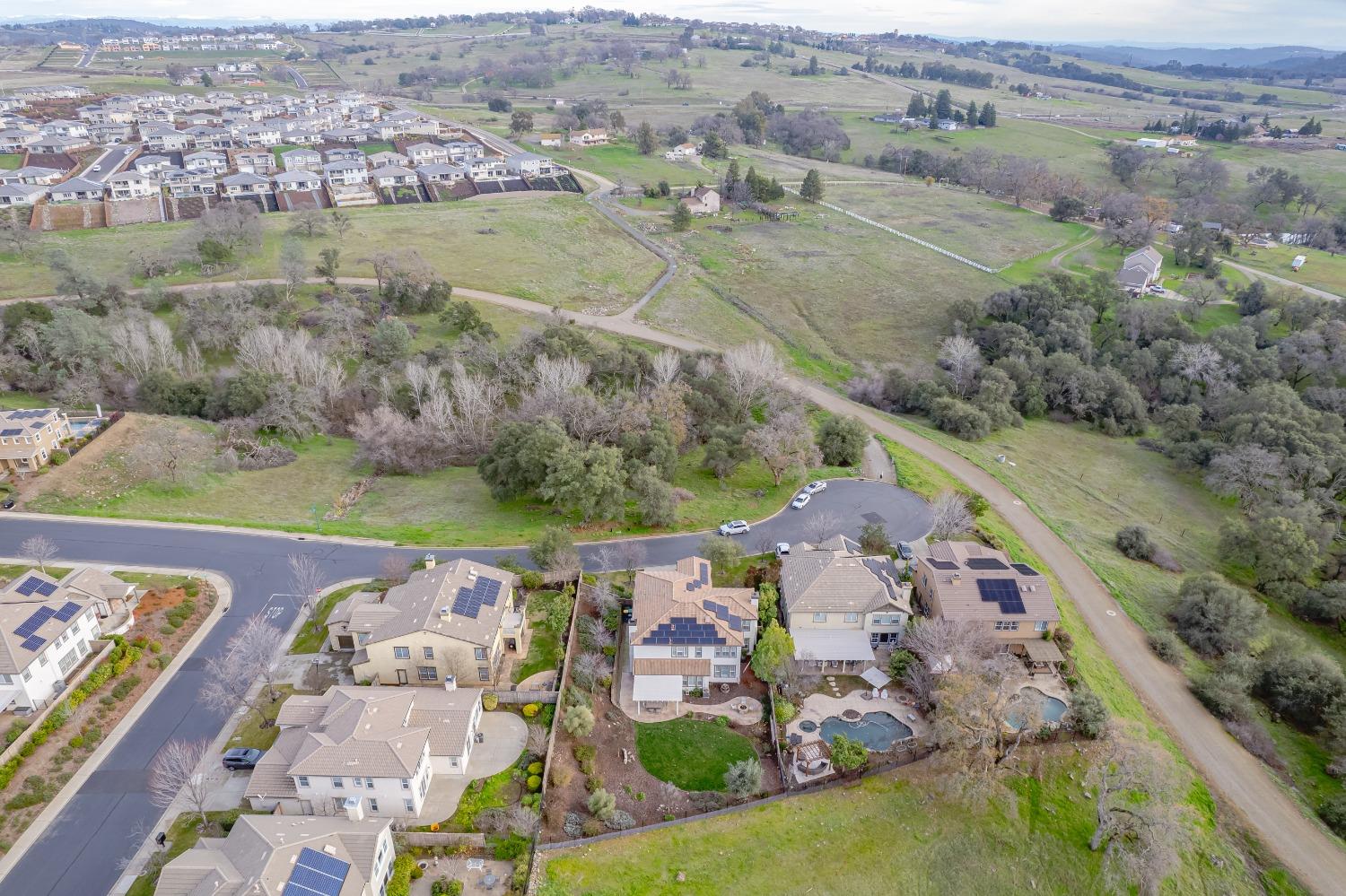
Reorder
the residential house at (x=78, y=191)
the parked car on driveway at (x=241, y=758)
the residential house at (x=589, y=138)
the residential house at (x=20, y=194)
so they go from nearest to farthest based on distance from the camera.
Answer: the parked car on driveway at (x=241, y=758), the residential house at (x=20, y=194), the residential house at (x=78, y=191), the residential house at (x=589, y=138)

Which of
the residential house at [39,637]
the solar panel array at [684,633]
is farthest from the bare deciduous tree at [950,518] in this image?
the residential house at [39,637]

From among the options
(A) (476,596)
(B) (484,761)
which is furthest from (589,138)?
(B) (484,761)

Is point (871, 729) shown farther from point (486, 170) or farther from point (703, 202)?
point (486, 170)

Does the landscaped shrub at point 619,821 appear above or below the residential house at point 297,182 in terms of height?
below

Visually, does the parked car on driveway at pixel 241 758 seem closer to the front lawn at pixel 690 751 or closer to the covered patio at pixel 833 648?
the front lawn at pixel 690 751

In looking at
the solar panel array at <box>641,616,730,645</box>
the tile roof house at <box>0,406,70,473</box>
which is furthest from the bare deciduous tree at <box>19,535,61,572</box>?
the solar panel array at <box>641,616,730,645</box>

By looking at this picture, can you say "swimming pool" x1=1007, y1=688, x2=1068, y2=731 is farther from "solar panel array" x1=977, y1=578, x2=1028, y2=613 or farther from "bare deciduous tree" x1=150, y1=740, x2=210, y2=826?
"bare deciduous tree" x1=150, y1=740, x2=210, y2=826
